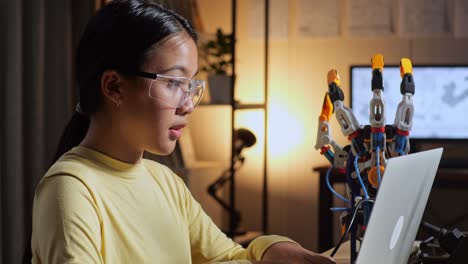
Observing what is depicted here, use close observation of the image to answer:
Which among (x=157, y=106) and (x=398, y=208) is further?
(x=157, y=106)

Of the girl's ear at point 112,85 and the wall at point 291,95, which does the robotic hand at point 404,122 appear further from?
the wall at point 291,95

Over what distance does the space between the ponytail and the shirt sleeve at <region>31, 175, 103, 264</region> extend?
0.58 ft

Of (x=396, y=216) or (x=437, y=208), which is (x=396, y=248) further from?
(x=437, y=208)

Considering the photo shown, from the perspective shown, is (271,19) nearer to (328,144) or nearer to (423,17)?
(423,17)

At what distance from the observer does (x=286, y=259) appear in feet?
4.29

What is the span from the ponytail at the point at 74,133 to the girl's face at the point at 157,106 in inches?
3.9

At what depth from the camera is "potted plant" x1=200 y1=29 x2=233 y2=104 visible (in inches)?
149

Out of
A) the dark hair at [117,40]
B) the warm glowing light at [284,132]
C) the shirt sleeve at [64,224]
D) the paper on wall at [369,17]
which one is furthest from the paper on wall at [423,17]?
the shirt sleeve at [64,224]

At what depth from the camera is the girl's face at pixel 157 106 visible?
1211 mm

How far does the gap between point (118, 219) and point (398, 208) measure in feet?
1.41

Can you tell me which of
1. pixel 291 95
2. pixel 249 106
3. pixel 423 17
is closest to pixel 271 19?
pixel 291 95

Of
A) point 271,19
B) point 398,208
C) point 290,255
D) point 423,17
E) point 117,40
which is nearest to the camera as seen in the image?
point 398,208

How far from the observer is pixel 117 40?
1186 millimetres

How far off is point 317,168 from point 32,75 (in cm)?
151
